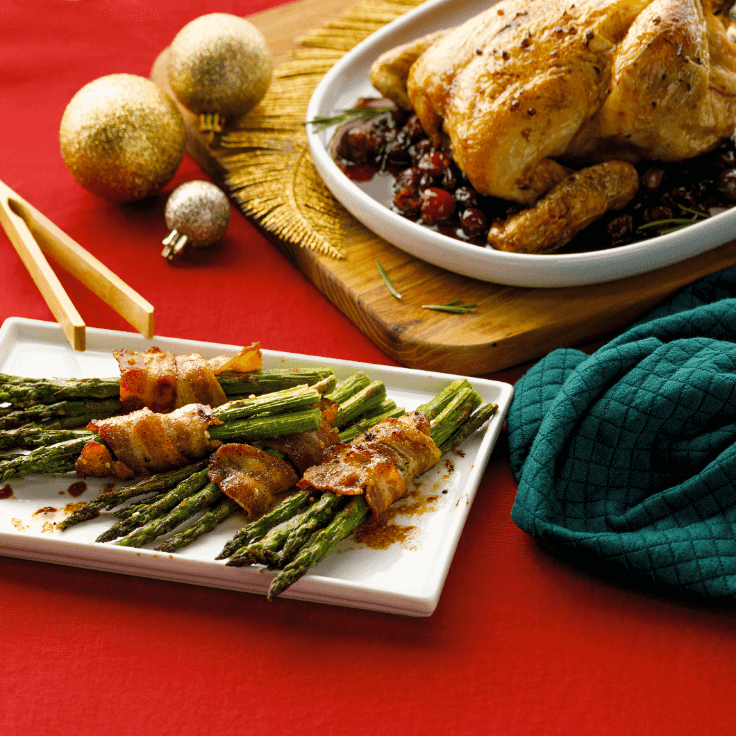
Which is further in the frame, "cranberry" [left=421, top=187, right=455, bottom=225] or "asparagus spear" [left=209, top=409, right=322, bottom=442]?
"cranberry" [left=421, top=187, right=455, bottom=225]

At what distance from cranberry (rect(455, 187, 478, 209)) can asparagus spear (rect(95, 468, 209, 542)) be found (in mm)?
1263

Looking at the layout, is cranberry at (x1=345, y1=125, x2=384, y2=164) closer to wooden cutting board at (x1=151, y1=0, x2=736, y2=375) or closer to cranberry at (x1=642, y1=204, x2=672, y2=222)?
wooden cutting board at (x1=151, y1=0, x2=736, y2=375)

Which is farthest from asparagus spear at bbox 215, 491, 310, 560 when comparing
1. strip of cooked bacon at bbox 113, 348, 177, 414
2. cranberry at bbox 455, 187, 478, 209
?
cranberry at bbox 455, 187, 478, 209

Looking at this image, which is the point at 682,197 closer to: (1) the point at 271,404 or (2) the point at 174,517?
(1) the point at 271,404

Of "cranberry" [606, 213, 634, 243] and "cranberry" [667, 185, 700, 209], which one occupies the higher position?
"cranberry" [667, 185, 700, 209]

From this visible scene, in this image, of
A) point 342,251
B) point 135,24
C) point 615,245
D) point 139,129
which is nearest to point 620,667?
point 615,245

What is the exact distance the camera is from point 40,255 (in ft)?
8.63

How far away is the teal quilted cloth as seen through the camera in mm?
1897

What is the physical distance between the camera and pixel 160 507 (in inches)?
76.0

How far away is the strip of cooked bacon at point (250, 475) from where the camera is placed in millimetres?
1944

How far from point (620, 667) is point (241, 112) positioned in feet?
7.93

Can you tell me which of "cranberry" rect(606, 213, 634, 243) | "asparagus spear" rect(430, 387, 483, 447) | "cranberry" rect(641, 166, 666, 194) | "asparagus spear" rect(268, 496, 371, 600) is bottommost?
"asparagus spear" rect(268, 496, 371, 600)

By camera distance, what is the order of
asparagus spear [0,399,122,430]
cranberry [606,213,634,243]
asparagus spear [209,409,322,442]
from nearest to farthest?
asparagus spear [209,409,322,442] < asparagus spear [0,399,122,430] < cranberry [606,213,634,243]

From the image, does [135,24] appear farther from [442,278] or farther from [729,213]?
[729,213]
